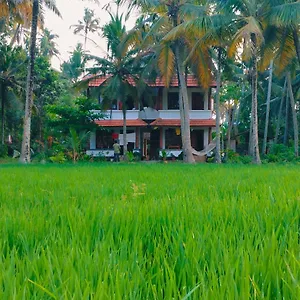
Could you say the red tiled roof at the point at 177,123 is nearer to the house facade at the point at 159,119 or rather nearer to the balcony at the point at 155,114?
the house facade at the point at 159,119

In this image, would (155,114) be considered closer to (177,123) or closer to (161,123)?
(161,123)

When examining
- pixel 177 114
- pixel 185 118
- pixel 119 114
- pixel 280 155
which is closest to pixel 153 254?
pixel 185 118

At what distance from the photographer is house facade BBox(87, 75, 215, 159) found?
2066cm

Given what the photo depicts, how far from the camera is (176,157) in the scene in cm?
1972

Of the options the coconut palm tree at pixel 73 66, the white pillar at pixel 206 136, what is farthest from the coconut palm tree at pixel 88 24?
the white pillar at pixel 206 136

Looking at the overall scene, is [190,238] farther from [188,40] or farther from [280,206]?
[188,40]

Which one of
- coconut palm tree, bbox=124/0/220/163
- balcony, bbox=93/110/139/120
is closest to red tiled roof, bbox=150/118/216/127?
balcony, bbox=93/110/139/120

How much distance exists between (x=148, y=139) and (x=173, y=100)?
108 inches

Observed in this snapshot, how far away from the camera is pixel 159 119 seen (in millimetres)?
20375

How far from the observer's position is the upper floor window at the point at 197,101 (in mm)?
21344

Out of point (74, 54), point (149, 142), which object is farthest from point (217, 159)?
point (74, 54)

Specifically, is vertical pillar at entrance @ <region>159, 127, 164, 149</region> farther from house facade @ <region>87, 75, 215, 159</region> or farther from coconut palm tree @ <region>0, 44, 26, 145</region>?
coconut palm tree @ <region>0, 44, 26, 145</region>

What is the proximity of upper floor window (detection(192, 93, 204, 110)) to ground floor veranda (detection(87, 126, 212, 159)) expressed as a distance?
1.19 meters

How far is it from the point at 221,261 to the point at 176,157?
18637mm
